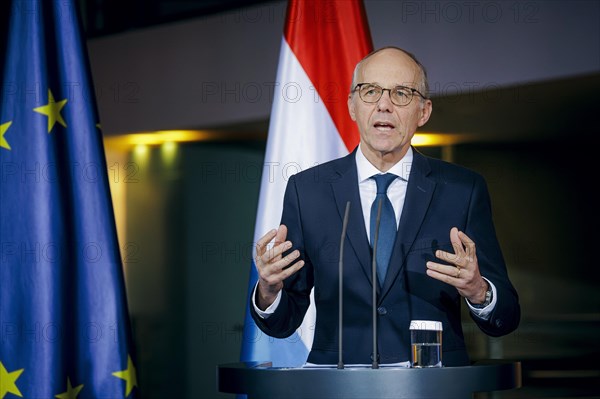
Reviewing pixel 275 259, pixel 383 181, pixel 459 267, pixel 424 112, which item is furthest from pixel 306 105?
pixel 459 267

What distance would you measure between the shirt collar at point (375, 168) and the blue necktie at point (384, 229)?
0.19 feet

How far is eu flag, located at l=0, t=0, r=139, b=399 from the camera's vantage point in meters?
3.21

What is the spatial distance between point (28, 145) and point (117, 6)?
262 cm

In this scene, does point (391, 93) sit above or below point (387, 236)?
above

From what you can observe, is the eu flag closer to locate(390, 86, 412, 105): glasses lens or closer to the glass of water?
locate(390, 86, 412, 105): glasses lens

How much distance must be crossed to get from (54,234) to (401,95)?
1.53 meters

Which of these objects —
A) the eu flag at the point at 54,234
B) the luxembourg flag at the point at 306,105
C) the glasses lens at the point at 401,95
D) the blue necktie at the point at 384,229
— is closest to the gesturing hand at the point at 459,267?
the blue necktie at the point at 384,229

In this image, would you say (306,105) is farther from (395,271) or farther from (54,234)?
(395,271)

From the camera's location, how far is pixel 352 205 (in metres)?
2.35

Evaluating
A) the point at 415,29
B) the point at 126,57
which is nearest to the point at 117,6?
the point at 126,57

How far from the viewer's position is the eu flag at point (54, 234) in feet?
10.5

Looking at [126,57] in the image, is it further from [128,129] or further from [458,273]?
[458,273]

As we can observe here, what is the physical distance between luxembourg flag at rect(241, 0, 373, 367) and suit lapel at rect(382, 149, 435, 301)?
1.08 m

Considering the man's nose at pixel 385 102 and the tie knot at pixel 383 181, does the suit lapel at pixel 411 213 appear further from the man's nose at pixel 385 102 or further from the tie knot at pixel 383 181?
the man's nose at pixel 385 102
